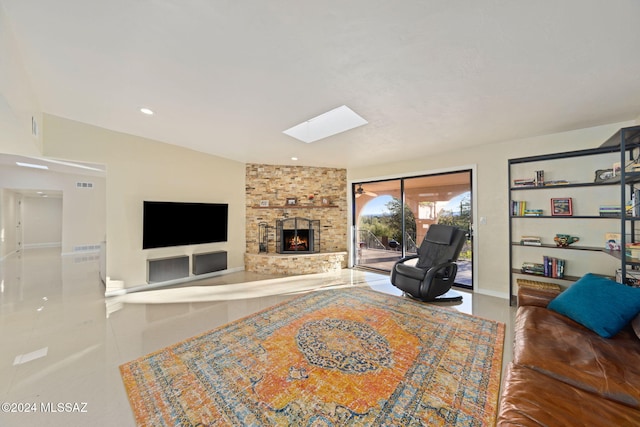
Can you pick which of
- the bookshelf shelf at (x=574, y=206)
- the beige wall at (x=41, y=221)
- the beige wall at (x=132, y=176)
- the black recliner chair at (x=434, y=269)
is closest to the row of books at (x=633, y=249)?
the bookshelf shelf at (x=574, y=206)

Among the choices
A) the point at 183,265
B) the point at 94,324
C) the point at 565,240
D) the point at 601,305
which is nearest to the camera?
the point at 601,305

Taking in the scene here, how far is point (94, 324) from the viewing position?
2842mm

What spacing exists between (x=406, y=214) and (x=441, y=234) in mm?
1156

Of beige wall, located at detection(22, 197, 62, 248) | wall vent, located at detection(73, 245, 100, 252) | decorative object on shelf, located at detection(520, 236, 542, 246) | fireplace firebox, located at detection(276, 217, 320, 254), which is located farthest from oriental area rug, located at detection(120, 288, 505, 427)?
beige wall, located at detection(22, 197, 62, 248)

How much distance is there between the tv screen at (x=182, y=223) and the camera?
4.16 metres

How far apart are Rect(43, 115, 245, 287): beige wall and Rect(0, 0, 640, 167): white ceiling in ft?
1.49

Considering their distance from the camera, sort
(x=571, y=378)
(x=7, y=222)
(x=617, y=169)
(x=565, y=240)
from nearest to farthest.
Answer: (x=571, y=378), (x=617, y=169), (x=565, y=240), (x=7, y=222)

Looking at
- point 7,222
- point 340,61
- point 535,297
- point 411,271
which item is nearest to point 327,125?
point 340,61

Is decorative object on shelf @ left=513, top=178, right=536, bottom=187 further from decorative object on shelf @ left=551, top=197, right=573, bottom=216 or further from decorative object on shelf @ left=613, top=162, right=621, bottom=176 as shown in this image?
decorative object on shelf @ left=613, top=162, right=621, bottom=176

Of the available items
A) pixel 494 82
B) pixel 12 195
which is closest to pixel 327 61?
pixel 494 82

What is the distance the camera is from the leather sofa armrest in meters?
2.33

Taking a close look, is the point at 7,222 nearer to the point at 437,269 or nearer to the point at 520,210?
the point at 437,269

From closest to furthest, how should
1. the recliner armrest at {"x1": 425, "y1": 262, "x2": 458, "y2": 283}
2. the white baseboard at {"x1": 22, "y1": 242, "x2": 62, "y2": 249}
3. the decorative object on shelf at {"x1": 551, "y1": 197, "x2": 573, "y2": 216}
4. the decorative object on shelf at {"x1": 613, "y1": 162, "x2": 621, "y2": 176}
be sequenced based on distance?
the decorative object on shelf at {"x1": 613, "y1": 162, "x2": 621, "y2": 176} → the decorative object on shelf at {"x1": 551, "y1": 197, "x2": 573, "y2": 216} → the recliner armrest at {"x1": 425, "y1": 262, "x2": 458, "y2": 283} → the white baseboard at {"x1": 22, "y1": 242, "x2": 62, "y2": 249}

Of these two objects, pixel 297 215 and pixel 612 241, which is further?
pixel 297 215
